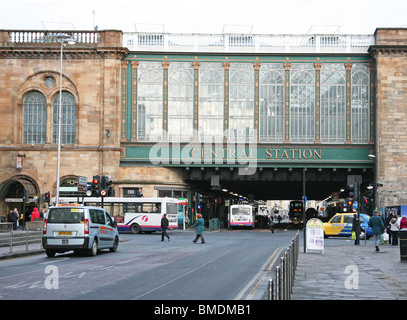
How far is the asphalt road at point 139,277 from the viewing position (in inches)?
495

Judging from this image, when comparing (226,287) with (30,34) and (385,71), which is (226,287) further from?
(30,34)

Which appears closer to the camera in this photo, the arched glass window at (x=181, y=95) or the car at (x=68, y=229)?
the car at (x=68, y=229)

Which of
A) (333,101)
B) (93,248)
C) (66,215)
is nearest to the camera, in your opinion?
(66,215)

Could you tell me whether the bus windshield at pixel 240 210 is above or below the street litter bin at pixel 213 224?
above

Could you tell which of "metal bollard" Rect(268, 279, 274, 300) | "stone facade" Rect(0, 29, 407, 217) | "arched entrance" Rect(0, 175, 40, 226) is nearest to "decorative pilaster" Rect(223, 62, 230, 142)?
"stone facade" Rect(0, 29, 407, 217)

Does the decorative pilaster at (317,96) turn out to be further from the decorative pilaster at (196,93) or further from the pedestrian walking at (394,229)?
the pedestrian walking at (394,229)

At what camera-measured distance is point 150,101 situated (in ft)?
181

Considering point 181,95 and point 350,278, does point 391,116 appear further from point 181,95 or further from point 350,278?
point 350,278

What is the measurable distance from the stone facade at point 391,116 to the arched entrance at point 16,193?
29.9 meters

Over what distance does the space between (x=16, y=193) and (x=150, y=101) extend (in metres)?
14.7

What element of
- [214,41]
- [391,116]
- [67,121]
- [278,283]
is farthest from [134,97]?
[278,283]

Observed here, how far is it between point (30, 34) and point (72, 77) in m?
5.68

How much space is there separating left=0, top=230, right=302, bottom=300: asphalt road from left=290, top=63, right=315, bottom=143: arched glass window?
31661 millimetres

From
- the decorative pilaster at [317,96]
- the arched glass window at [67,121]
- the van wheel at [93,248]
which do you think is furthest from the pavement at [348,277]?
the arched glass window at [67,121]
